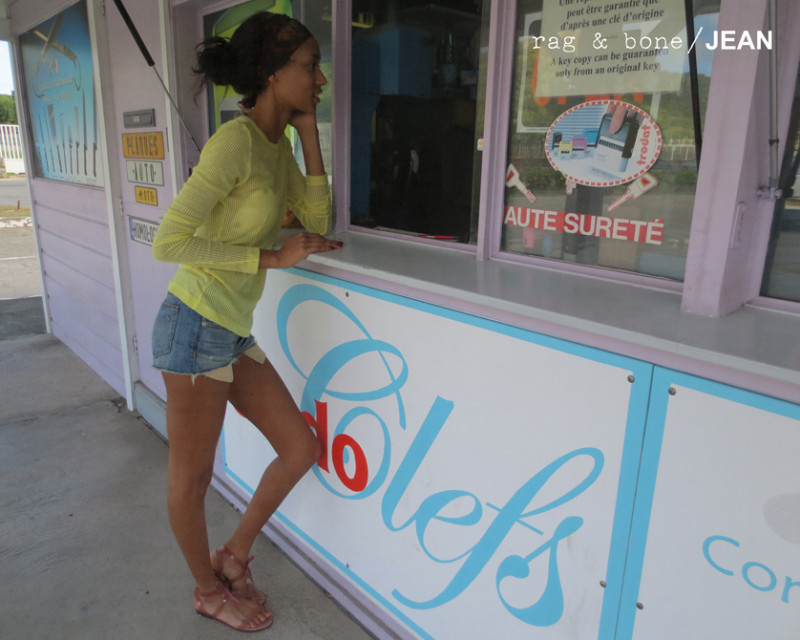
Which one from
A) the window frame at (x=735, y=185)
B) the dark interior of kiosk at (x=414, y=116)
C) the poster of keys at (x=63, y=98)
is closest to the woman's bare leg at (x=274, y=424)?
the dark interior of kiosk at (x=414, y=116)

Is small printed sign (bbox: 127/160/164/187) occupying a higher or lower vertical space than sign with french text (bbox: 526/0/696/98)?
lower

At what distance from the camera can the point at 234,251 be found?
62.9 inches

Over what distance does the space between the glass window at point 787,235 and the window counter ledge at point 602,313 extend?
0.06 m

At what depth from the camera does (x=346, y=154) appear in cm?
213

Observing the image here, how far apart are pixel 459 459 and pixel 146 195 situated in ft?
7.48

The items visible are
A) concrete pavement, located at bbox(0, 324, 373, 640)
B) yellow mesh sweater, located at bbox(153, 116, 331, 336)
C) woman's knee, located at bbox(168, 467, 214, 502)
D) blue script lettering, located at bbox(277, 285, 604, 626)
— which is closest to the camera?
blue script lettering, located at bbox(277, 285, 604, 626)

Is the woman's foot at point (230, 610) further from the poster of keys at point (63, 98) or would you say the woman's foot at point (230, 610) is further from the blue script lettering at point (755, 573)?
the poster of keys at point (63, 98)

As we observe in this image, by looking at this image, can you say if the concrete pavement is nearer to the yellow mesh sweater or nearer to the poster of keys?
the yellow mesh sweater

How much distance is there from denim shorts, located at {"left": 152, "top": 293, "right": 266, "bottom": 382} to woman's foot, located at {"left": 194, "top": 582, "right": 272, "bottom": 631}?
800 millimetres

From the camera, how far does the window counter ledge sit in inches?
40.3

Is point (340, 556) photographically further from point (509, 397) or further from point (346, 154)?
point (346, 154)

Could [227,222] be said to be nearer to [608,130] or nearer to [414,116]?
[414,116]

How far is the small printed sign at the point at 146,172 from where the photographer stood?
2863 mm

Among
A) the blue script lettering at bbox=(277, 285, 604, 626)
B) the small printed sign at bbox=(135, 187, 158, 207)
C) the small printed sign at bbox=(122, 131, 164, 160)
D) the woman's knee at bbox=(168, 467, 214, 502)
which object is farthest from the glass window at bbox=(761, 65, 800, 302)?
the small printed sign at bbox=(135, 187, 158, 207)
